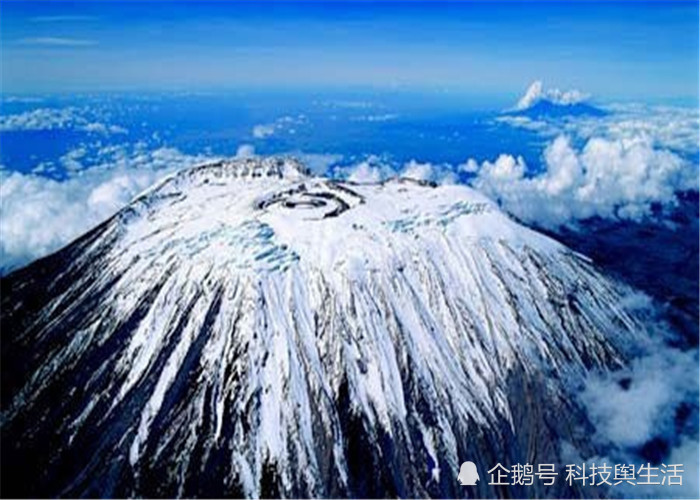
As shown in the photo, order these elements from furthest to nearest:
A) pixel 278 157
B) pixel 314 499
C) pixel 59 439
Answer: pixel 278 157 → pixel 59 439 → pixel 314 499

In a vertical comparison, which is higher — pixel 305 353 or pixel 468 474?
pixel 305 353

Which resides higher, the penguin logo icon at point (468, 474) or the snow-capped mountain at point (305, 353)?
the snow-capped mountain at point (305, 353)

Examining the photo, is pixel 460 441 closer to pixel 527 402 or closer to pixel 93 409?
pixel 527 402

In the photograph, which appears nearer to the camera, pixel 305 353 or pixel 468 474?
pixel 468 474

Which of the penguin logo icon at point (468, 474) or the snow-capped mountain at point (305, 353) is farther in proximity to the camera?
the snow-capped mountain at point (305, 353)

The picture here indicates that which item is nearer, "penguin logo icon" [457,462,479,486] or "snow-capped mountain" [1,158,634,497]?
"penguin logo icon" [457,462,479,486]

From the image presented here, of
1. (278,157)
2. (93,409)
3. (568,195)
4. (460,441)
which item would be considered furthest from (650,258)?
(93,409)

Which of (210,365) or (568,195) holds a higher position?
(210,365)

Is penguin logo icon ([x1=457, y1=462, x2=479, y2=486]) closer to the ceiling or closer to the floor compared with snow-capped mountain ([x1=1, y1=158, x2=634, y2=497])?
closer to the floor
